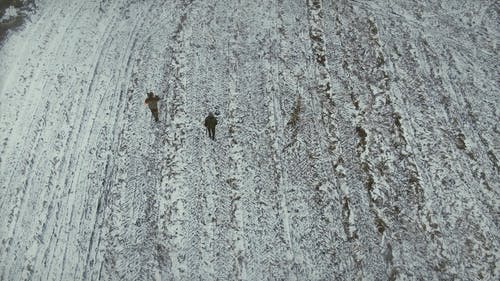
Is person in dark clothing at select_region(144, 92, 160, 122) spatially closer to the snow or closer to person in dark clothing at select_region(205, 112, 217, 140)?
person in dark clothing at select_region(205, 112, 217, 140)

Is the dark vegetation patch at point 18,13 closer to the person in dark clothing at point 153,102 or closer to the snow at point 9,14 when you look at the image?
the snow at point 9,14

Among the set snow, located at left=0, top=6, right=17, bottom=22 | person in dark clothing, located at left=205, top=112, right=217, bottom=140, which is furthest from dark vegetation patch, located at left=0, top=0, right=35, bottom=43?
person in dark clothing, located at left=205, top=112, right=217, bottom=140

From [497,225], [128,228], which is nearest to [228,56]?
[128,228]

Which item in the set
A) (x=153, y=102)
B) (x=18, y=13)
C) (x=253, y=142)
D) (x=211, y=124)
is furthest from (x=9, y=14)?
(x=253, y=142)

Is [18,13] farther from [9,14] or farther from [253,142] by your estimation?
[253,142]

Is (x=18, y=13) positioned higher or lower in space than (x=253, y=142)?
higher

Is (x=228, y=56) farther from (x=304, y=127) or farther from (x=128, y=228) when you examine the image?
(x=128, y=228)

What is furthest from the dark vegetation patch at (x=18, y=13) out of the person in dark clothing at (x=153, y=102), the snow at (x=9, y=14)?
the person in dark clothing at (x=153, y=102)

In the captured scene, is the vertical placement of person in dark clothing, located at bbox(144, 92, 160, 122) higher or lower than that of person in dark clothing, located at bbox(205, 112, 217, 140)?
higher


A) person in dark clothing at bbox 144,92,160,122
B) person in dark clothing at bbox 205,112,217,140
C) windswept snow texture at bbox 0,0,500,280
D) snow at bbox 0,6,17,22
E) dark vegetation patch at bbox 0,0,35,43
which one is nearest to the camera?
windswept snow texture at bbox 0,0,500,280

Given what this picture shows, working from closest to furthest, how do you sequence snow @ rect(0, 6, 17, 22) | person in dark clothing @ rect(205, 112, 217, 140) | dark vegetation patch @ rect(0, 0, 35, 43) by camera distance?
person in dark clothing @ rect(205, 112, 217, 140) < dark vegetation patch @ rect(0, 0, 35, 43) < snow @ rect(0, 6, 17, 22)
